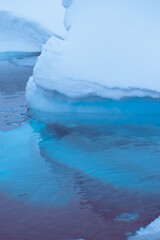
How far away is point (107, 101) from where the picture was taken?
444 centimetres

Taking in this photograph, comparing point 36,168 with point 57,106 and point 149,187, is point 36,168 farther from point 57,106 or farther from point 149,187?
point 57,106

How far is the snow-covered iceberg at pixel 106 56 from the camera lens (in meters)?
4.14

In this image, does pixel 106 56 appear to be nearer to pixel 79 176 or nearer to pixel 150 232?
pixel 79 176

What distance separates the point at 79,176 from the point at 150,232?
41.4 inches

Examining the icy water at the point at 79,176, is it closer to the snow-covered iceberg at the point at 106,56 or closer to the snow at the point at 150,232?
the snow at the point at 150,232

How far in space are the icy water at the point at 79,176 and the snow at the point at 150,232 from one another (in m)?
0.05

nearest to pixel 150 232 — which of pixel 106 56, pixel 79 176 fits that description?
pixel 79 176

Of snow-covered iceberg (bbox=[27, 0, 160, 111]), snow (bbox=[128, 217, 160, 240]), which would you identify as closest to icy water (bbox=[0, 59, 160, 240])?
snow (bbox=[128, 217, 160, 240])

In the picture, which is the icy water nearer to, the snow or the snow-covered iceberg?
the snow

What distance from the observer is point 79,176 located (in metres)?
3.07

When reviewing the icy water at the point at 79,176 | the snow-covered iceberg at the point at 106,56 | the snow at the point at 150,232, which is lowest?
the icy water at the point at 79,176

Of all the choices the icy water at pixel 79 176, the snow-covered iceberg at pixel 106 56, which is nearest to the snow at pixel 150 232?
the icy water at pixel 79 176

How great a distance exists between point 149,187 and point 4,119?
300 centimetres

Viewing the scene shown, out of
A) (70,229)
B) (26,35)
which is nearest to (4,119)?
(70,229)
